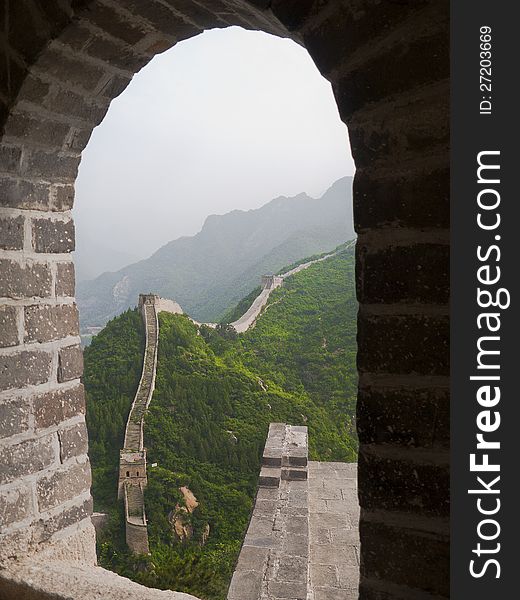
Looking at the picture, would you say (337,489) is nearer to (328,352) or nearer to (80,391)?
(80,391)

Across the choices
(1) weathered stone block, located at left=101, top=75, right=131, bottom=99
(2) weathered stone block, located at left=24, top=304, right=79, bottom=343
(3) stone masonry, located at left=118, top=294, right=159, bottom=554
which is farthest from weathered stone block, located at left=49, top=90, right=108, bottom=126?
(3) stone masonry, located at left=118, top=294, right=159, bottom=554

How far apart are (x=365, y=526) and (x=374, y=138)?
0.52 meters

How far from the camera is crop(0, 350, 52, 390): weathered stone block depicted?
1.33 m

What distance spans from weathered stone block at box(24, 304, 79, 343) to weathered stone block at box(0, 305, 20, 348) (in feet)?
0.09

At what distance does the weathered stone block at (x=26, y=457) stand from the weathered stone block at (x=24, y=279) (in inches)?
13.7

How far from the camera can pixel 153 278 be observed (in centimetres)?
2942

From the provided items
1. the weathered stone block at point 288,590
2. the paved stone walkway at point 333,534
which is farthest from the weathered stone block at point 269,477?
the weathered stone block at point 288,590

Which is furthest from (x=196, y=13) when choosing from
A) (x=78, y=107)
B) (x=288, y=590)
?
(x=288, y=590)

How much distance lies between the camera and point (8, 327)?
133cm

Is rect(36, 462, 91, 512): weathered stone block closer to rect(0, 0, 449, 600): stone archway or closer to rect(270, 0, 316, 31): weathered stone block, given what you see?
rect(0, 0, 449, 600): stone archway

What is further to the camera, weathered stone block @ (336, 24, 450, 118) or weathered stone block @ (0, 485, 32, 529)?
weathered stone block @ (0, 485, 32, 529)

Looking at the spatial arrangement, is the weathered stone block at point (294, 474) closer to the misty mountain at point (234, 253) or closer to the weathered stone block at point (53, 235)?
the weathered stone block at point (53, 235)

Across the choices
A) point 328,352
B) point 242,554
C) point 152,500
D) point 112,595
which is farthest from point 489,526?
point 328,352

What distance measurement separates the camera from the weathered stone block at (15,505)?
131cm
